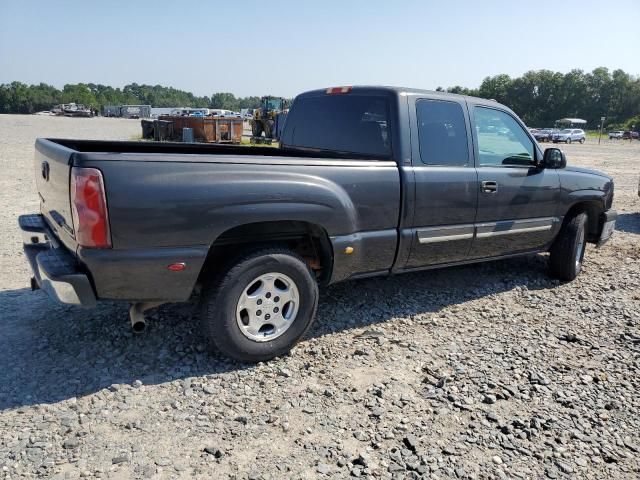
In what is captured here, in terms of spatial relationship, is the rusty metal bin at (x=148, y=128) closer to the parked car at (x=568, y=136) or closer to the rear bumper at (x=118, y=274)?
the rear bumper at (x=118, y=274)

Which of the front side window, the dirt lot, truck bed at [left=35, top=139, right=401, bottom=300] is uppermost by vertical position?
the front side window

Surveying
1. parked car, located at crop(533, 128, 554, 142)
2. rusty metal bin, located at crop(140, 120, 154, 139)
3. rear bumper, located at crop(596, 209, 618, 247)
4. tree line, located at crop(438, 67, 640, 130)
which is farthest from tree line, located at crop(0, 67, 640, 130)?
rear bumper, located at crop(596, 209, 618, 247)

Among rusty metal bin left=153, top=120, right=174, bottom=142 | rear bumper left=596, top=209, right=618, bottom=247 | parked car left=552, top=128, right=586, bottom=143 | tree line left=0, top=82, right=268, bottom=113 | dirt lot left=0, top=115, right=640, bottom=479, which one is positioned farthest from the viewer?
tree line left=0, top=82, right=268, bottom=113

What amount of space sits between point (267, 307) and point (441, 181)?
1.80 m

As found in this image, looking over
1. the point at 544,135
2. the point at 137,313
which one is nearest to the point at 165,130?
the point at 137,313

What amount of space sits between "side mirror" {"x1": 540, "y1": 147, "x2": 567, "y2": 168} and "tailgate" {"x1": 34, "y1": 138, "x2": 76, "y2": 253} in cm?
425

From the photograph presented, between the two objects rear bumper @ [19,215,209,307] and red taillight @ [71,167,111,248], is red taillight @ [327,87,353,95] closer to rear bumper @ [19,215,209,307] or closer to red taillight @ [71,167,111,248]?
rear bumper @ [19,215,209,307]

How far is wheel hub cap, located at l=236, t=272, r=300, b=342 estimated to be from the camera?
11.4 ft

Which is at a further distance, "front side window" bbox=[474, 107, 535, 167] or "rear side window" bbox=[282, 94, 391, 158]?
"front side window" bbox=[474, 107, 535, 167]

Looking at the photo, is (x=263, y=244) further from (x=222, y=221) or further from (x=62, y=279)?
(x=62, y=279)

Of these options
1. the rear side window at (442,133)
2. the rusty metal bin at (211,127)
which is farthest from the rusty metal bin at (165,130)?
the rear side window at (442,133)

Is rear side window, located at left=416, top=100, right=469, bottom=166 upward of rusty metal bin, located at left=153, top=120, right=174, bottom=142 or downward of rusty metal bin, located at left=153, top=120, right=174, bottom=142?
upward

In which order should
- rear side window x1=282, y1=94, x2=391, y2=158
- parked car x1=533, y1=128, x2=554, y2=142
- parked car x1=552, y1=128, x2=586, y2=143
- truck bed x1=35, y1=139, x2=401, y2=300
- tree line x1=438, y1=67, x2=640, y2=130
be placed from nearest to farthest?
truck bed x1=35, y1=139, x2=401, y2=300, rear side window x1=282, y1=94, x2=391, y2=158, parked car x1=552, y1=128, x2=586, y2=143, parked car x1=533, y1=128, x2=554, y2=142, tree line x1=438, y1=67, x2=640, y2=130

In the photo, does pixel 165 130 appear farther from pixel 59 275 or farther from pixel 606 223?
pixel 59 275
